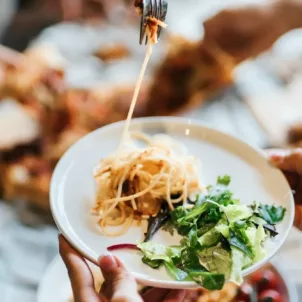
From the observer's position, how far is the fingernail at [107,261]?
82cm

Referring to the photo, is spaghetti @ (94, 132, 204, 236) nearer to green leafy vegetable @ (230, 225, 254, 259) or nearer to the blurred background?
green leafy vegetable @ (230, 225, 254, 259)

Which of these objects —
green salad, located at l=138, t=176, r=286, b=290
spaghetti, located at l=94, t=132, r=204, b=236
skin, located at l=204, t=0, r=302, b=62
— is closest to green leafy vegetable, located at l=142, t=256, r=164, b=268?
green salad, located at l=138, t=176, r=286, b=290

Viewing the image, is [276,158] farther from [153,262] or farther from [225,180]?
[153,262]

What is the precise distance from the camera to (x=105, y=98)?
5.72ft

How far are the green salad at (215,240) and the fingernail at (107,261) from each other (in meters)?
0.07

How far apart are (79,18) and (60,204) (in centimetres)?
160

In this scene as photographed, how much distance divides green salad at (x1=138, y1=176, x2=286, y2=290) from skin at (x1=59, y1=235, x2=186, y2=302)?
69 mm

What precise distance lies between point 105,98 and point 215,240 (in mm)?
961

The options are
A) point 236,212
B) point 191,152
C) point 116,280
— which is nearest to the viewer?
point 116,280

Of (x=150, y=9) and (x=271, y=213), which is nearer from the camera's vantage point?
(x=150, y=9)

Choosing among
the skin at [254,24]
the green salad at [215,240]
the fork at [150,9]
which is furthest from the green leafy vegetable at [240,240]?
the skin at [254,24]

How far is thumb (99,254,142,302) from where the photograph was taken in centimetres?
79

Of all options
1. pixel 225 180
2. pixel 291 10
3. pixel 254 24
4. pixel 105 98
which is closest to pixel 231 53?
pixel 254 24

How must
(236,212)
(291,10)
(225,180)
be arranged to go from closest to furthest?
1. (236,212)
2. (225,180)
3. (291,10)
